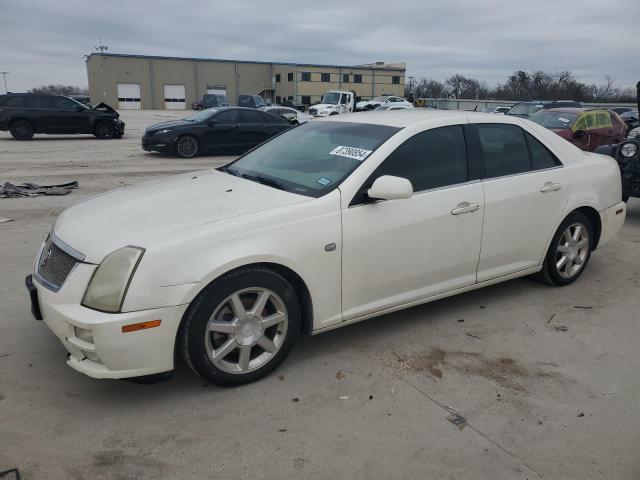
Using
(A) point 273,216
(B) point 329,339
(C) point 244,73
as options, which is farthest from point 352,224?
(C) point 244,73

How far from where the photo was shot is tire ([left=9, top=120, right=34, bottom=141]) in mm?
18597

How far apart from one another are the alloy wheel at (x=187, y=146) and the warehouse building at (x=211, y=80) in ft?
194

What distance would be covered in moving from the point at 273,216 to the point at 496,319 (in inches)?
84.3

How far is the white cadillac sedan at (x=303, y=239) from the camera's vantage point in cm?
288

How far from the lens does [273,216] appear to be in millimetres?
3227

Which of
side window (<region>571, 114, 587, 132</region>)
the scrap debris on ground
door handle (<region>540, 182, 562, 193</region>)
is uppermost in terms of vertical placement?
side window (<region>571, 114, 587, 132</region>)

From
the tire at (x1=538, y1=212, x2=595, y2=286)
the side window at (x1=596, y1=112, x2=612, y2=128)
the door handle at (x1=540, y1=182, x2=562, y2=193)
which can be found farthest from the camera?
the side window at (x1=596, y1=112, x2=612, y2=128)

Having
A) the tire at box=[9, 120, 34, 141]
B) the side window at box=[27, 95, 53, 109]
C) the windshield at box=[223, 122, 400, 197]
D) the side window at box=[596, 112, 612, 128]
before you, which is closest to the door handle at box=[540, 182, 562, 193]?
the windshield at box=[223, 122, 400, 197]

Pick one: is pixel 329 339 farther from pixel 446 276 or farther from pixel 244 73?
pixel 244 73

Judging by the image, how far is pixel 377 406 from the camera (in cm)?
309

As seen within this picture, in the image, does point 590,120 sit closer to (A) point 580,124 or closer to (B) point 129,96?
(A) point 580,124

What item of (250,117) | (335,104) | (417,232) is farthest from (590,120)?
(335,104)

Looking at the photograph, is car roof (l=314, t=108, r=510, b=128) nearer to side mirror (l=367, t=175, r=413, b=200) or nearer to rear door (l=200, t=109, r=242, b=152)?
side mirror (l=367, t=175, r=413, b=200)

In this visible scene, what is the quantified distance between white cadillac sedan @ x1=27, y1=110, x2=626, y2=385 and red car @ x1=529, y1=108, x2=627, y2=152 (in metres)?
7.74
